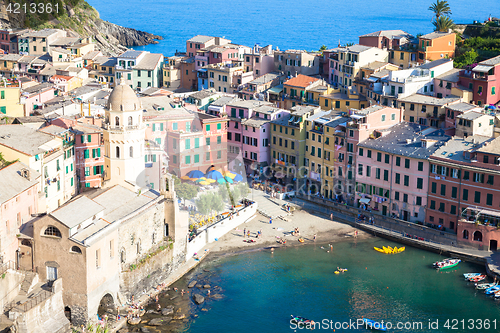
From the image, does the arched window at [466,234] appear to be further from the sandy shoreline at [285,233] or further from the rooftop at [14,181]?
the rooftop at [14,181]

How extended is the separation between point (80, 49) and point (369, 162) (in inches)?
2878

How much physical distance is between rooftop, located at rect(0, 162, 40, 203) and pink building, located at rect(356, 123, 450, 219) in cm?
3992

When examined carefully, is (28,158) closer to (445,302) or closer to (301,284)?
(301,284)

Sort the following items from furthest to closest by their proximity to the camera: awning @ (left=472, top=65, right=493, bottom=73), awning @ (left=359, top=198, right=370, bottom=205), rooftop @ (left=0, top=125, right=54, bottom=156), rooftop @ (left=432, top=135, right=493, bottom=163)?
awning @ (left=472, top=65, right=493, bottom=73), awning @ (left=359, top=198, right=370, bottom=205), rooftop @ (left=432, top=135, right=493, bottom=163), rooftop @ (left=0, top=125, right=54, bottom=156)

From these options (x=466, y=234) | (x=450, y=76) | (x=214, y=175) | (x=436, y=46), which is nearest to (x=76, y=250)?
(x=214, y=175)

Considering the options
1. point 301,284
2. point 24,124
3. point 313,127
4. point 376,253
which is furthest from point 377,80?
point 24,124

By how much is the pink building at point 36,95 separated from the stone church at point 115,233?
29.8 metres

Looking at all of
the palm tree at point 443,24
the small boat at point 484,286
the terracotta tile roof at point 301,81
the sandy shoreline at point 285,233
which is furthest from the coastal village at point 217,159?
the palm tree at point 443,24

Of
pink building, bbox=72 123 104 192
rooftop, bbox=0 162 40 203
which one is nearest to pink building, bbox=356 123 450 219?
pink building, bbox=72 123 104 192

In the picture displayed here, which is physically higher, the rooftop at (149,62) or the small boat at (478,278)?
the rooftop at (149,62)

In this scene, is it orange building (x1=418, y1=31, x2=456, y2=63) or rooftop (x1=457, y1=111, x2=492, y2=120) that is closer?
rooftop (x1=457, y1=111, x2=492, y2=120)

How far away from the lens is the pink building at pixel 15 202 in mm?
62031

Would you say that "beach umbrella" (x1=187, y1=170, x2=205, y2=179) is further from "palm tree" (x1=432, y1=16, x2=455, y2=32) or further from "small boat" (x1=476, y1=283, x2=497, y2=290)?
"palm tree" (x1=432, y1=16, x2=455, y2=32)

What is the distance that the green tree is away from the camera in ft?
290
